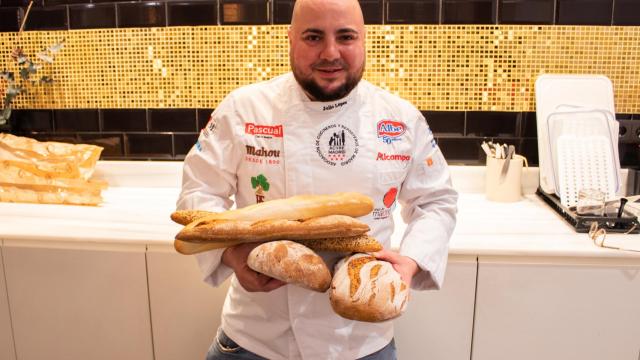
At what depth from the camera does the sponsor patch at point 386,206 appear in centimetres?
116

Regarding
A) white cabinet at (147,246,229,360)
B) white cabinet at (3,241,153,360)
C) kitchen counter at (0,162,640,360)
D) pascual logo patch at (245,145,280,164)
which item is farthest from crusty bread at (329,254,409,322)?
white cabinet at (3,241,153,360)

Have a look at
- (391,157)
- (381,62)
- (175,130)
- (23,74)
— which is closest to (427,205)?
(391,157)

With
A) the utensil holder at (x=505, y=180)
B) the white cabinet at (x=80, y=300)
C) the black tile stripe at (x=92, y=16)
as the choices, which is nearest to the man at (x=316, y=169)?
the white cabinet at (x=80, y=300)

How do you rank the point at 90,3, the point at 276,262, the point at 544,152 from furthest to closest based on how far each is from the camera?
the point at 90,3 < the point at 544,152 < the point at 276,262

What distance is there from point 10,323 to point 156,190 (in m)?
0.64

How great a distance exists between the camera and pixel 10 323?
5.70 ft

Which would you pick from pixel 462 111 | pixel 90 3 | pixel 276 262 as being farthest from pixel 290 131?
pixel 90 3

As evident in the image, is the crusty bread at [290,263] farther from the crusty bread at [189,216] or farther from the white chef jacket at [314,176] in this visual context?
the white chef jacket at [314,176]

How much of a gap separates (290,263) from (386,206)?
0.38 meters

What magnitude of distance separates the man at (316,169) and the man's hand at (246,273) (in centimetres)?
16

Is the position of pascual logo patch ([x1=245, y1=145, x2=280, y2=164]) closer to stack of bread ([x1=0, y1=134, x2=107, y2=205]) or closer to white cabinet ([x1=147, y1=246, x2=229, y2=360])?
white cabinet ([x1=147, y1=246, x2=229, y2=360])

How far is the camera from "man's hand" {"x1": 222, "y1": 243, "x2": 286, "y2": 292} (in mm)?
918

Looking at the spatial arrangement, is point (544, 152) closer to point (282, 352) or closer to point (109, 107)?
point (282, 352)

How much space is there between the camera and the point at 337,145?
3.73 ft
